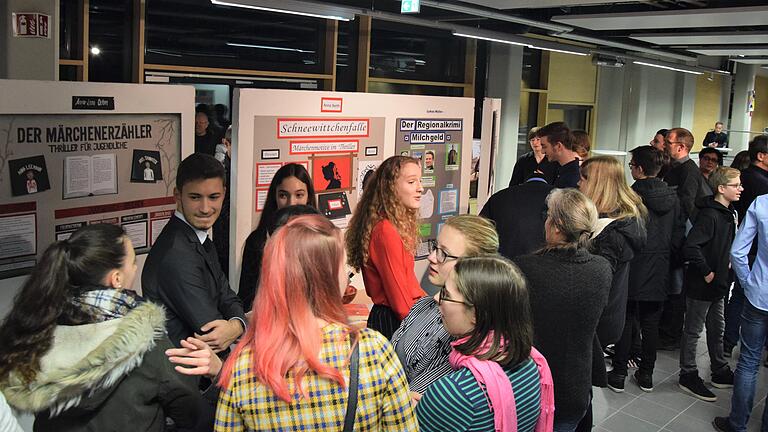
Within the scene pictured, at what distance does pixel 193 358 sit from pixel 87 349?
0.95 ft

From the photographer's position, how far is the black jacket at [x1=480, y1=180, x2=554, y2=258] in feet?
13.7

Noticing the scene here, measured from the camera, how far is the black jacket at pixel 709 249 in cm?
493

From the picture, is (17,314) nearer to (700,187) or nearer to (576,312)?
(576,312)

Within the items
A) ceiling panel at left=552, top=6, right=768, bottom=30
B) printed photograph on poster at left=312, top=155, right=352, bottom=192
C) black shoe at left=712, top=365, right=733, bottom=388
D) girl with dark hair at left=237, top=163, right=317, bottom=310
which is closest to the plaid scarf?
girl with dark hair at left=237, top=163, right=317, bottom=310

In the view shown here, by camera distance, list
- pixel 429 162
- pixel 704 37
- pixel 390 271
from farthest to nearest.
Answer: pixel 704 37 < pixel 429 162 < pixel 390 271

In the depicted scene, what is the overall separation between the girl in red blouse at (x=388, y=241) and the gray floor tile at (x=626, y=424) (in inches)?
82.6

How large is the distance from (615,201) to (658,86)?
1036 cm

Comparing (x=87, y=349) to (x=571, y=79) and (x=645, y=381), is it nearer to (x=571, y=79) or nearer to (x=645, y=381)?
(x=645, y=381)

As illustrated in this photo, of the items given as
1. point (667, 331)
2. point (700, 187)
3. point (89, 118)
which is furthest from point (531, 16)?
point (89, 118)

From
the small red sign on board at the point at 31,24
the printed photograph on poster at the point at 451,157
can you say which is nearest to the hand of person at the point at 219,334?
the small red sign on board at the point at 31,24

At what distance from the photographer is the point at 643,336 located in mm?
5188

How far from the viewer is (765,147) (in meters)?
6.27

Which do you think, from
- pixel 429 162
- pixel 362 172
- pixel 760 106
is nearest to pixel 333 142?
pixel 362 172

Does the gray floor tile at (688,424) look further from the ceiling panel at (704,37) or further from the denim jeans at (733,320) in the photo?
the ceiling panel at (704,37)
